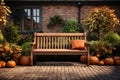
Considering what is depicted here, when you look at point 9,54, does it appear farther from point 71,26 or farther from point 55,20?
point 55,20

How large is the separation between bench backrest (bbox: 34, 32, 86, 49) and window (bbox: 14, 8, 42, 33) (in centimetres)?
527

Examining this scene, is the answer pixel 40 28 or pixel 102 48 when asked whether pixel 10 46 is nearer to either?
pixel 102 48

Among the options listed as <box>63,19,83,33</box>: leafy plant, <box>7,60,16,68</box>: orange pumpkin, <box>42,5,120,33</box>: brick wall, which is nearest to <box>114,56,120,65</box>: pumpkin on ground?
<box>7,60,16,68</box>: orange pumpkin

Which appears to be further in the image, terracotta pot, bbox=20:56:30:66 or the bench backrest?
the bench backrest

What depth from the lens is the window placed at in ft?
64.0

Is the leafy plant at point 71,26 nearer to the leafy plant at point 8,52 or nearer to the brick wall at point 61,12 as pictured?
the brick wall at point 61,12

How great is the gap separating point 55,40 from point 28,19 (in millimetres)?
6232

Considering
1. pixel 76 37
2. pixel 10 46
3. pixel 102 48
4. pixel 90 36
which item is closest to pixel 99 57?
pixel 102 48

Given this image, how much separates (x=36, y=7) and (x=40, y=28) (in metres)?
1.29

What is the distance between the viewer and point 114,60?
514 inches

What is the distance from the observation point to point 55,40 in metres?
13.8

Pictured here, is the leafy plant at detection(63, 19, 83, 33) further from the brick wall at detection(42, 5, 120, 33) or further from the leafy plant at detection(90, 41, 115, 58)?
the leafy plant at detection(90, 41, 115, 58)

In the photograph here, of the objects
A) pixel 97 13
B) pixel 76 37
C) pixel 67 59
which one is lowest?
pixel 67 59

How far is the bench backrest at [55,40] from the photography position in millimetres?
13816
